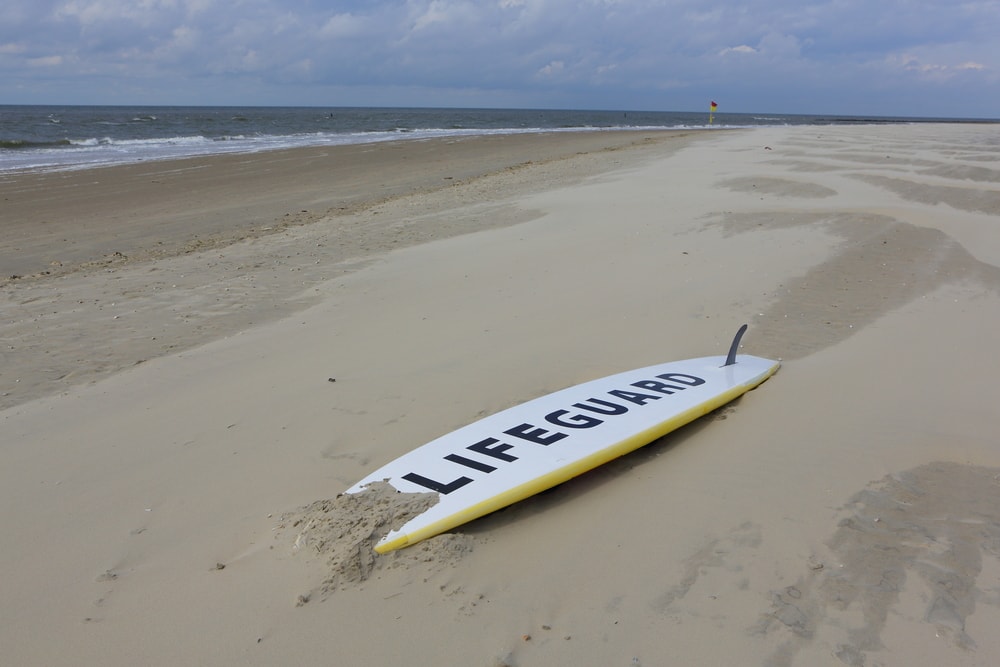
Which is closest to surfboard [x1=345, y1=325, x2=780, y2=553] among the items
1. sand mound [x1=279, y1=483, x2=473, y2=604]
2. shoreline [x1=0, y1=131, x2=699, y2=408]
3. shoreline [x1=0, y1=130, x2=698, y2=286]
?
sand mound [x1=279, y1=483, x2=473, y2=604]

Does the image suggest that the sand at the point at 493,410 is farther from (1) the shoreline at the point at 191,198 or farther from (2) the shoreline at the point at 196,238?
(1) the shoreline at the point at 191,198

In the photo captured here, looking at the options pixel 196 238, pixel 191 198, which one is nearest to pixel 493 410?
pixel 196 238

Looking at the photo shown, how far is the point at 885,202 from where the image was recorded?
932 centimetres

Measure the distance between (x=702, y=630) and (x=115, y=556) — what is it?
221 centimetres

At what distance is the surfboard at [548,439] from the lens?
277cm

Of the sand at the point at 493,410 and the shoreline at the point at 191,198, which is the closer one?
the sand at the point at 493,410

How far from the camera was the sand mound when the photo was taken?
2.46 metres

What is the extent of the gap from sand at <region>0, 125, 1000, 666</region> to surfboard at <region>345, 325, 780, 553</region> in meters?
0.11

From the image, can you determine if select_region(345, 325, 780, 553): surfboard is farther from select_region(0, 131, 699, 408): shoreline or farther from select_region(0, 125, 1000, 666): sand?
select_region(0, 131, 699, 408): shoreline

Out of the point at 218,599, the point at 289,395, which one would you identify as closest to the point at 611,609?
the point at 218,599

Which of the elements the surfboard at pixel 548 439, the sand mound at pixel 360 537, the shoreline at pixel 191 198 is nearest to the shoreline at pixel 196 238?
the shoreline at pixel 191 198

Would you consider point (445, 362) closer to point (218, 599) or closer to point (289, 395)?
point (289, 395)

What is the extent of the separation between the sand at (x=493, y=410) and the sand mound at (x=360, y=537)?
13 mm

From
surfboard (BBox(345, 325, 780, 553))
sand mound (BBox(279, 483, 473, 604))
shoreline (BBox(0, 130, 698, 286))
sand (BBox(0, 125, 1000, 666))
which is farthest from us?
shoreline (BBox(0, 130, 698, 286))
